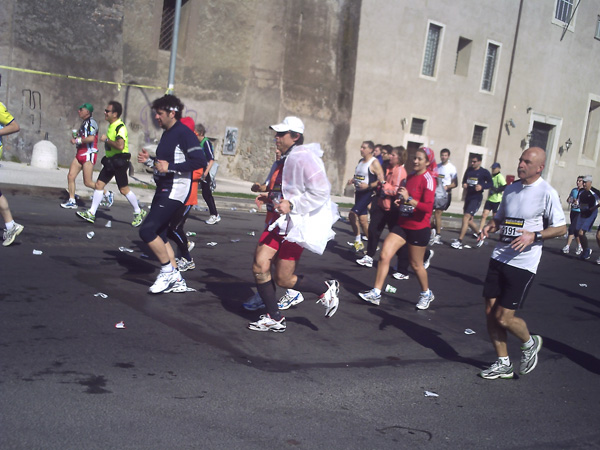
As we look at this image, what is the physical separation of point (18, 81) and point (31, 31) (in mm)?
1489

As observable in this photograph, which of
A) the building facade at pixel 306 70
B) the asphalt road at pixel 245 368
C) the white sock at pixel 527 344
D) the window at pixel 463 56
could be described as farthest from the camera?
the window at pixel 463 56

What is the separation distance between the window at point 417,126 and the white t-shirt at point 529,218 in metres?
22.9

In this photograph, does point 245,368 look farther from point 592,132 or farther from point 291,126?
point 592,132

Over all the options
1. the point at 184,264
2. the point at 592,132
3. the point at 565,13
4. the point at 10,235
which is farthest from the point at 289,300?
the point at 592,132

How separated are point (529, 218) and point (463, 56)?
2547cm

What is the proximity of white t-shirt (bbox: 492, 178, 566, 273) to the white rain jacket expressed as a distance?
156cm

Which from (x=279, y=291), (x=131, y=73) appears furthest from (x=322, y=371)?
(x=131, y=73)

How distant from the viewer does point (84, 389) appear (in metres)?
4.52

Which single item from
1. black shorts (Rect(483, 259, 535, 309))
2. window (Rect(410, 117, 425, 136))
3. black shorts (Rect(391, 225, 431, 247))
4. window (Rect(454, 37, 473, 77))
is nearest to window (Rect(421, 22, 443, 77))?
window (Rect(454, 37, 473, 77))

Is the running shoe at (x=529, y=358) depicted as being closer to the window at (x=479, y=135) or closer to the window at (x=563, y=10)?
the window at (x=479, y=135)

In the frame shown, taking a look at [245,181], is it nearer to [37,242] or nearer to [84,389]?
[37,242]

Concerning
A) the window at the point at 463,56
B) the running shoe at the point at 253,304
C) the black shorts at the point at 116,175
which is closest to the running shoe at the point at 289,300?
the running shoe at the point at 253,304

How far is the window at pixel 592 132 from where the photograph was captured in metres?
37.3

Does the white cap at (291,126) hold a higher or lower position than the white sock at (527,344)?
higher
